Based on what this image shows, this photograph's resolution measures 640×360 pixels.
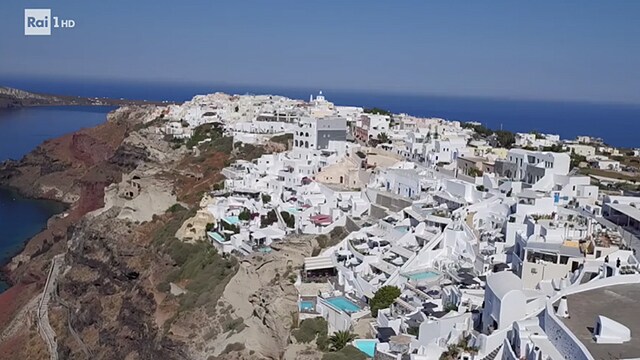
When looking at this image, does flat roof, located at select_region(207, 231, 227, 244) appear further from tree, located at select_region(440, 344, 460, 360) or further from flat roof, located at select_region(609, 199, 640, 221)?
flat roof, located at select_region(609, 199, 640, 221)

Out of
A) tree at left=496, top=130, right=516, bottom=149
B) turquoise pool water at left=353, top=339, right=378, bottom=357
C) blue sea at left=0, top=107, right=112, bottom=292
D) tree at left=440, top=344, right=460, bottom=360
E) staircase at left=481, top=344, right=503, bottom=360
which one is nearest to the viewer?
staircase at left=481, top=344, right=503, bottom=360

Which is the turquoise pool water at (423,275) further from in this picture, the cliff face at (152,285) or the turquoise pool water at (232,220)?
the turquoise pool water at (232,220)

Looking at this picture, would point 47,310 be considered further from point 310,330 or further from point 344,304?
point 344,304

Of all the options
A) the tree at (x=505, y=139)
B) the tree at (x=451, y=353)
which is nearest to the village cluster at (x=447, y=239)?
the tree at (x=451, y=353)

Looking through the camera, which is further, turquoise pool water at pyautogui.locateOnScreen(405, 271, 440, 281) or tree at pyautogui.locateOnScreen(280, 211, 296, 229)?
tree at pyautogui.locateOnScreen(280, 211, 296, 229)

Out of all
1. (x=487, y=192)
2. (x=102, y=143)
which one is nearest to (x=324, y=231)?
(x=487, y=192)

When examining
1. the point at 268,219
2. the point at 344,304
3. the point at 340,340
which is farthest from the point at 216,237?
the point at 340,340

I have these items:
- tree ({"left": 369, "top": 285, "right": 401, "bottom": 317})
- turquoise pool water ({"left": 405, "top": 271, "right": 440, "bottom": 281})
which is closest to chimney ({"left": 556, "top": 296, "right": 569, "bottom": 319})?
tree ({"left": 369, "top": 285, "right": 401, "bottom": 317})

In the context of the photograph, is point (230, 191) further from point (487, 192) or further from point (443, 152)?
point (487, 192)
